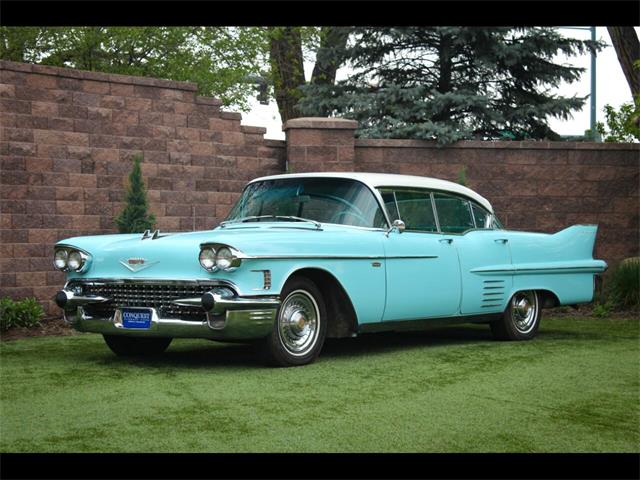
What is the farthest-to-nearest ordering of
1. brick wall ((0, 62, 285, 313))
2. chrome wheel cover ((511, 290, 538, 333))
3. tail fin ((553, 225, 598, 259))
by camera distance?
brick wall ((0, 62, 285, 313))
tail fin ((553, 225, 598, 259))
chrome wheel cover ((511, 290, 538, 333))

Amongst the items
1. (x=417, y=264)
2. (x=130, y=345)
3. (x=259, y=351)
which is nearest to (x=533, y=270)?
(x=417, y=264)

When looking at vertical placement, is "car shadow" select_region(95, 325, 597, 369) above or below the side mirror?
below

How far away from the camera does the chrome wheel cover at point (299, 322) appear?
7.31 meters

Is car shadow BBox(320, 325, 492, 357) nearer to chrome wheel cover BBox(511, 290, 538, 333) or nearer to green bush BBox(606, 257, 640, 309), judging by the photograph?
chrome wheel cover BBox(511, 290, 538, 333)

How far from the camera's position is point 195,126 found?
13125 mm

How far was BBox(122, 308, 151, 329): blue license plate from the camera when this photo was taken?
23.4ft

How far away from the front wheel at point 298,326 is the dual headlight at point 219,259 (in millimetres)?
577

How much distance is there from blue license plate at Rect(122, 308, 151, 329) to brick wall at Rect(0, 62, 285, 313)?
459cm

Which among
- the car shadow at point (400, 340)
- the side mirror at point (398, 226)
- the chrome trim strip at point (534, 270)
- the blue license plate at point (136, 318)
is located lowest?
the car shadow at point (400, 340)

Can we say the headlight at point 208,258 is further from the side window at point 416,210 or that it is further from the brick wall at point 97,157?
the brick wall at point 97,157

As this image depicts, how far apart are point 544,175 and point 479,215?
5.71 metres

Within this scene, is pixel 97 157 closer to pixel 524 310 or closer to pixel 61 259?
pixel 61 259

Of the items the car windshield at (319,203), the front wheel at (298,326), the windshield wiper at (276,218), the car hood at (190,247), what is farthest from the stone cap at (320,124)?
the front wheel at (298,326)

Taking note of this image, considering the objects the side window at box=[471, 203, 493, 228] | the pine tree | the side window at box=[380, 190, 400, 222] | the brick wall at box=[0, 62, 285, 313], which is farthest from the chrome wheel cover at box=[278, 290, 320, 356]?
the brick wall at box=[0, 62, 285, 313]
